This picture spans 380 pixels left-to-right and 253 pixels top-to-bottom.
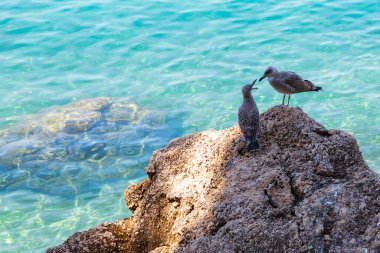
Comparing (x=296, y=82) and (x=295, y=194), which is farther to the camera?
(x=296, y=82)

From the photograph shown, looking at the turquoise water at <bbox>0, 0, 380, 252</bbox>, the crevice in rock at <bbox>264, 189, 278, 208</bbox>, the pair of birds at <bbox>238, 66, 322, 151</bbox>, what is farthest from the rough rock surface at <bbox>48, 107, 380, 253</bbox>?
the turquoise water at <bbox>0, 0, 380, 252</bbox>

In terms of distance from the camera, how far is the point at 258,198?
12.5 ft

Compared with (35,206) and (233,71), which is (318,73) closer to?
(233,71)

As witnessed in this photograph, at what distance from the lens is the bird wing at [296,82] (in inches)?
200

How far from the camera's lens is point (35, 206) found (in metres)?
7.89

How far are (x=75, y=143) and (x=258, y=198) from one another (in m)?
5.82

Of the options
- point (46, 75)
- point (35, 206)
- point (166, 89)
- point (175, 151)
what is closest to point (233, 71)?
point (166, 89)

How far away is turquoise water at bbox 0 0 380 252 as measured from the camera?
817cm

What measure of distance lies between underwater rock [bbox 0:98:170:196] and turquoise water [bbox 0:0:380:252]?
0.03 meters

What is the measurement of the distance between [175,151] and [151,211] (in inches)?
20.8

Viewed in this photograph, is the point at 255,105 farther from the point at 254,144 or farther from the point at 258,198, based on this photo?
the point at 258,198

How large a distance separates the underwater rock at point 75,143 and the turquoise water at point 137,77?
3 cm

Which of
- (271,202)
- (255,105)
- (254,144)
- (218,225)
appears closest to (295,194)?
(271,202)

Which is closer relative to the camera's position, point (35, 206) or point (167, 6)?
point (35, 206)
